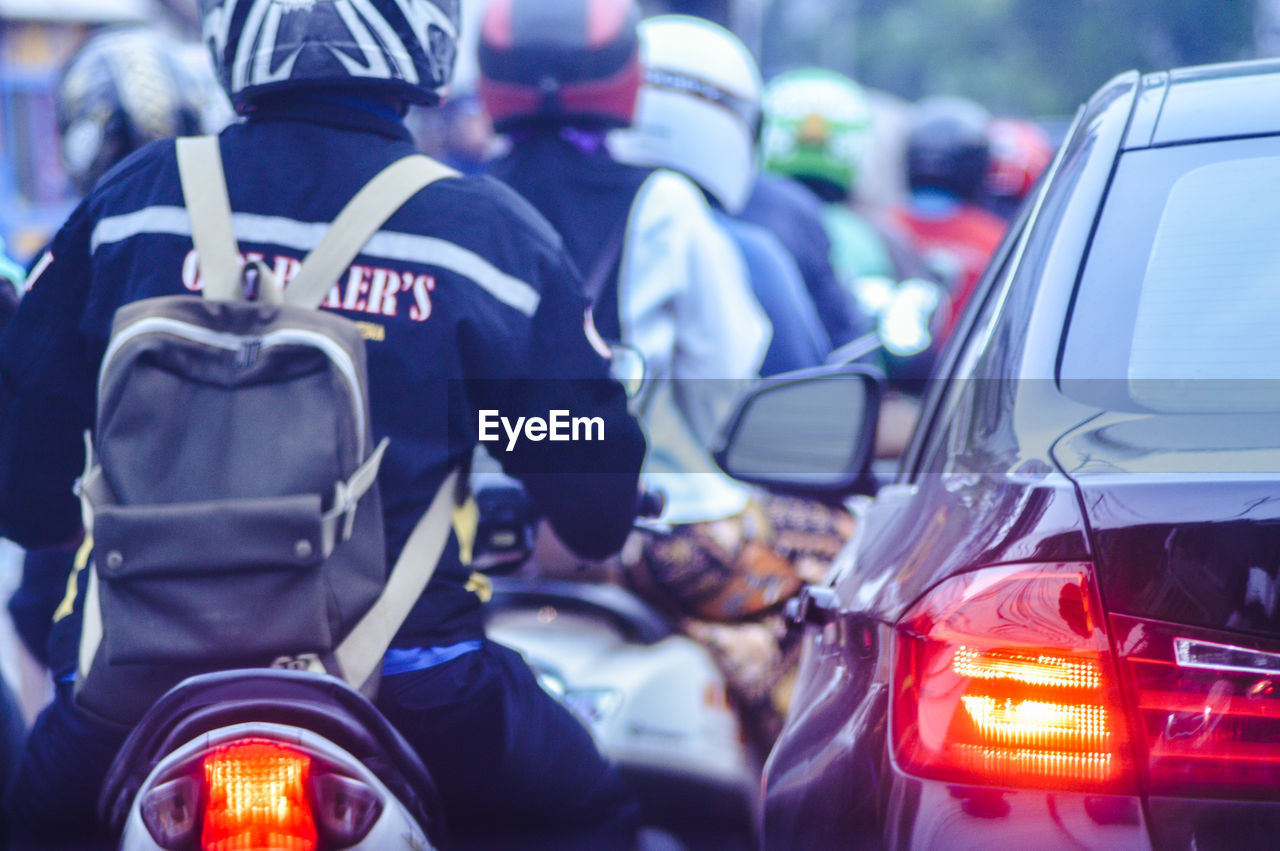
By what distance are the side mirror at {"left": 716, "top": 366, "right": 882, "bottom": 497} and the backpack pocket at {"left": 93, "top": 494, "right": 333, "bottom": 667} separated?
3.51 ft

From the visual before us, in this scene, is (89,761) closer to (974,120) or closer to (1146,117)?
(1146,117)

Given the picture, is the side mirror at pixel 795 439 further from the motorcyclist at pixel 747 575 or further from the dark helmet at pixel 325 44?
the dark helmet at pixel 325 44

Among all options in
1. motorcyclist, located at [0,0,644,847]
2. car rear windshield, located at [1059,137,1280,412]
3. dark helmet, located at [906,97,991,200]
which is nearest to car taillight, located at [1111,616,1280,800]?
car rear windshield, located at [1059,137,1280,412]

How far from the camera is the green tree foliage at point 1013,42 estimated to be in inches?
2121

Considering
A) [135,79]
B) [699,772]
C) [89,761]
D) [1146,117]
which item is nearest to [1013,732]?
[1146,117]

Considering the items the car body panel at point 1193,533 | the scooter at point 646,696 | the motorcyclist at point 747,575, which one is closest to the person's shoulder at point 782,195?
the motorcyclist at point 747,575

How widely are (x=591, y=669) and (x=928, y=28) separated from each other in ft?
213

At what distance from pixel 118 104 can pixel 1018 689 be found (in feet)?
9.37

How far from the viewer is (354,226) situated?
2146 mm

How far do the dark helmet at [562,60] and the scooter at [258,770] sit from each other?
1973 mm

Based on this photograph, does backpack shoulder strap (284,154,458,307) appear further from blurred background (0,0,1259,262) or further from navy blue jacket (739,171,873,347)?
blurred background (0,0,1259,262)

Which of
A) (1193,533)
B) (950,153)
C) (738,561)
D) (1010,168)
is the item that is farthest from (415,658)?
(1010,168)

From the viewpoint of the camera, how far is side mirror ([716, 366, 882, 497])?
9.26 ft

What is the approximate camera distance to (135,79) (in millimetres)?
3781
